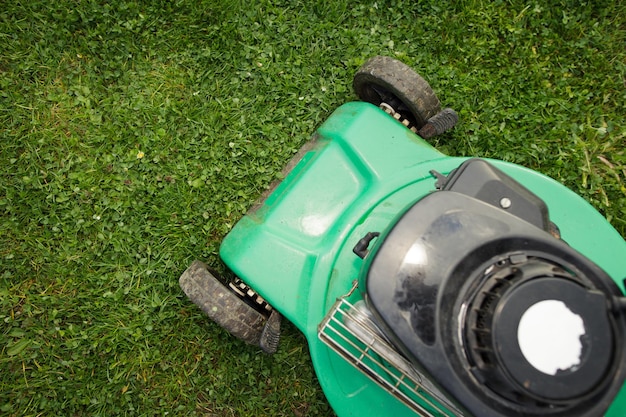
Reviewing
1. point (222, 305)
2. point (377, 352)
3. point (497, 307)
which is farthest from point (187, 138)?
point (497, 307)

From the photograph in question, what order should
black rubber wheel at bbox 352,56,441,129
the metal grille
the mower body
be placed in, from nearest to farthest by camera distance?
1. the metal grille
2. the mower body
3. black rubber wheel at bbox 352,56,441,129

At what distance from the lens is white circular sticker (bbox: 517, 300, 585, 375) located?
0.82m

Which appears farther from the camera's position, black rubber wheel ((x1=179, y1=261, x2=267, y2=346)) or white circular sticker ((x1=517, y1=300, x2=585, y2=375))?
black rubber wheel ((x1=179, y1=261, x2=267, y2=346))

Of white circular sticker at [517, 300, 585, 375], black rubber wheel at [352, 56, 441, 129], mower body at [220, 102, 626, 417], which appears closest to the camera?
white circular sticker at [517, 300, 585, 375]

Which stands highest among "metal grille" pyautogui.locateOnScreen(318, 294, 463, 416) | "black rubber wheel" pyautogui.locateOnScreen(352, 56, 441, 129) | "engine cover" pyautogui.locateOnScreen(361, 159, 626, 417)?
"black rubber wheel" pyautogui.locateOnScreen(352, 56, 441, 129)

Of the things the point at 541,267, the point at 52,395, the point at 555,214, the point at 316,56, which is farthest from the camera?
the point at 316,56

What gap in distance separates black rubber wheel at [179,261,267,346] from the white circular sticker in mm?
855

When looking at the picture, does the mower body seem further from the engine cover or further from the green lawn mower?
the engine cover

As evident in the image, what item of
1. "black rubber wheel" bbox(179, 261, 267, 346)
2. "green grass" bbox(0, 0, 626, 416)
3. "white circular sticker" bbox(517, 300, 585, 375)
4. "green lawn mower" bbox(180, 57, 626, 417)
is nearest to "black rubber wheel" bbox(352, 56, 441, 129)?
"green lawn mower" bbox(180, 57, 626, 417)

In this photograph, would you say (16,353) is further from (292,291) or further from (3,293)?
(292,291)

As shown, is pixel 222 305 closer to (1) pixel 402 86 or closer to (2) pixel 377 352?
(2) pixel 377 352

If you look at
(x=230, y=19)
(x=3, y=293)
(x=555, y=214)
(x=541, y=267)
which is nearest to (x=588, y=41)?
(x=555, y=214)

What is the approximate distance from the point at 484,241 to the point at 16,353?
1.65 metres

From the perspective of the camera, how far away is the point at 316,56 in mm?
1960
